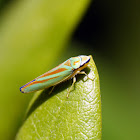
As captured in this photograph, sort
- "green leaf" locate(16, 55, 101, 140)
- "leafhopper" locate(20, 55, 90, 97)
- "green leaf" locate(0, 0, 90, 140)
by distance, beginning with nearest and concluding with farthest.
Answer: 1. "green leaf" locate(16, 55, 101, 140)
2. "green leaf" locate(0, 0, 90, 140)
3. "leafhopper" locate(20, 55, 90, 97)

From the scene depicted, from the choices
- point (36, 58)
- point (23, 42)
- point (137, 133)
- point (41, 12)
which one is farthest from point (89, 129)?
point (137, 133)

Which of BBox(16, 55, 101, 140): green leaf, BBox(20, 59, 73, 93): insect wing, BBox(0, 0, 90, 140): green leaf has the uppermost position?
BBox(0, 0, 90, 140): green leaf

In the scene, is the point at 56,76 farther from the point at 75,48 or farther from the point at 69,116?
the point at 75,48

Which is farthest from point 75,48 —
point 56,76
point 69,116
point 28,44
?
point 69,116

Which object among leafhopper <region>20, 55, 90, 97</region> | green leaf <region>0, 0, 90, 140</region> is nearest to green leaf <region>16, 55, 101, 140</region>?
green leaf <region>0, 0, 90, 140</region>

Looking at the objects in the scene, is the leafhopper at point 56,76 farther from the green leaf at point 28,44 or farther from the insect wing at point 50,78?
the green leaf at point 28,44

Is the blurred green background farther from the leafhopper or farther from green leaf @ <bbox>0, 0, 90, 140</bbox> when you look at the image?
the leafhopper

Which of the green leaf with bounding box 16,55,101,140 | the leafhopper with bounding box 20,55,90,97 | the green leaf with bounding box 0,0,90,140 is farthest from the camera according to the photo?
the leafhopper with bounding box 20,55,90,97

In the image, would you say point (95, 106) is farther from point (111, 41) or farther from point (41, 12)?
point (111, 41)
